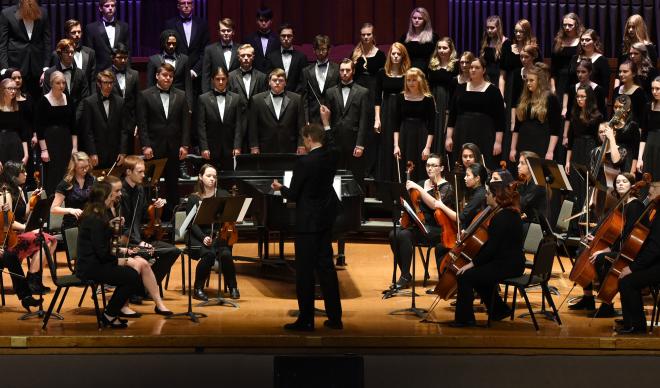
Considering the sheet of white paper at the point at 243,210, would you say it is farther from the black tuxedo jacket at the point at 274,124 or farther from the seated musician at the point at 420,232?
the black tuxedo jacket at the point at 274,124

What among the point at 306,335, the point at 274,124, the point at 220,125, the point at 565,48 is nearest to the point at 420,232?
the point at 306,335

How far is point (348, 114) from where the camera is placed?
30.6 ft

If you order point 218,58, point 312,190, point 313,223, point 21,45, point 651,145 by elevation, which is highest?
point 21,45

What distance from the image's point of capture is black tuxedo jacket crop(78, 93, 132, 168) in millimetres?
8969

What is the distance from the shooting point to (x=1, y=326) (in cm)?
648

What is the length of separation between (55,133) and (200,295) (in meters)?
2.36

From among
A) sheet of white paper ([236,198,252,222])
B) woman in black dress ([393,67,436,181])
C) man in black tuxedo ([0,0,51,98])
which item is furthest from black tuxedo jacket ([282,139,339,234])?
man in black tuxedo ([0,0,51,98])

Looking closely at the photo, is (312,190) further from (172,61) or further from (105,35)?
(105,35)

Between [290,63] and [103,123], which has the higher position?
[290,63]

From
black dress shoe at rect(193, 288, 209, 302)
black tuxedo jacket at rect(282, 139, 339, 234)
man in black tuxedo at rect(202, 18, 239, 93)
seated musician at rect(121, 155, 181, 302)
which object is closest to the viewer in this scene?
black tuxedo jacket at rect(282, 139, 339, 234)

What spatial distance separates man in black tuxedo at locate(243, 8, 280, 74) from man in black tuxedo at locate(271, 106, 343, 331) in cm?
340

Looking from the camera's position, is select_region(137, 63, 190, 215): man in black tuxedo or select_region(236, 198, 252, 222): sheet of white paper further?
select_region(137, 63, 190, 215): man in black tuxedo

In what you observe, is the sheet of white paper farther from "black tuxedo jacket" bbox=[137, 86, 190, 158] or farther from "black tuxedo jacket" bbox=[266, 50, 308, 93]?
"black tuxedo jacket" bbox=[266, 50, 308, 93]

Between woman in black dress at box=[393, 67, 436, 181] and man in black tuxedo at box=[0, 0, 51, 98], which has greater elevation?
man in black tuxedo at box=[0, 0, 51, 98]
